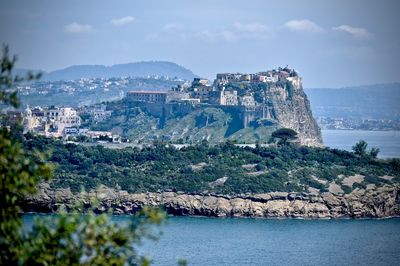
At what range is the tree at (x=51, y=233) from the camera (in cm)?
1173

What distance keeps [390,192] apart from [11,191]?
37.9 m

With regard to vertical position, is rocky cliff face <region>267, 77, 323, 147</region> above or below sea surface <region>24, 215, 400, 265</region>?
above

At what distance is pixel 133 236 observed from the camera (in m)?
12.3

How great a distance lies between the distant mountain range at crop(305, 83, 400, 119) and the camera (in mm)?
172125

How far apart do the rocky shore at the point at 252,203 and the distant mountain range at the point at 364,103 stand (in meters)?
117

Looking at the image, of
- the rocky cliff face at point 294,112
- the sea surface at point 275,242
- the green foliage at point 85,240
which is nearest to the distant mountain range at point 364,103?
the rocky cliff face at point 294,112

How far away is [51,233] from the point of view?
12.1 meters

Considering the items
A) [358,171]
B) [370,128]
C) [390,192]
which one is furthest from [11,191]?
[370,128]

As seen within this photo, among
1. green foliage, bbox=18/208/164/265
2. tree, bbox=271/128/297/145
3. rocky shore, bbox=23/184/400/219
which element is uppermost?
green foliage, bbox=18/208/164/265

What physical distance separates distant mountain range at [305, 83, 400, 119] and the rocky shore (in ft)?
383

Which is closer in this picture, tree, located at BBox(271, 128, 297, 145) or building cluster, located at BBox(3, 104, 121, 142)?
tree, located at BBox(271, 128, 297, 145)

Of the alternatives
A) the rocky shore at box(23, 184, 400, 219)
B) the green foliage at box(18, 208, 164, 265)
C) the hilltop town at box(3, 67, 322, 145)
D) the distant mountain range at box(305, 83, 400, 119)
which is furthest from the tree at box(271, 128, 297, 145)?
the distant mountain range at box(305, 83, 400, 119)

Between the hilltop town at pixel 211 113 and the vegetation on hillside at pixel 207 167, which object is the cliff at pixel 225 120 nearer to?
the hilltop town at pixel 211 113

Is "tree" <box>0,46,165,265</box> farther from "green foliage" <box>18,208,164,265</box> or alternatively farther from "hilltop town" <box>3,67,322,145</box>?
"hilltop town" <box>3,67,322,145</box>
